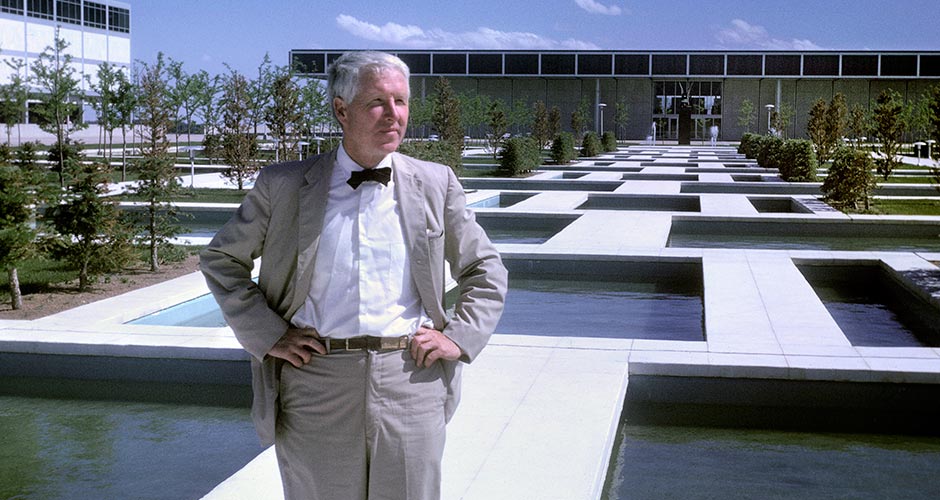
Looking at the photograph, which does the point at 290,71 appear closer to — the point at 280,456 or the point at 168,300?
the point at 168,300

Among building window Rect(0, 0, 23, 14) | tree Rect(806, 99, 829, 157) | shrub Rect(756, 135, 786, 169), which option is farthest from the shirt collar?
building window Rect(0, 0, 23, 14)

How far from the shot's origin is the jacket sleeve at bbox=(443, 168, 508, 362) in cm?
266

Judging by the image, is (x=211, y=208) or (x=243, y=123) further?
(x=243, y=123)

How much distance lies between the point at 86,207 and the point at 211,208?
8145mm

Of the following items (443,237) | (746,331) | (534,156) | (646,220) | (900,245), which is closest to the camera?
(443,237)

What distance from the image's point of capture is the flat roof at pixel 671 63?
228 ft

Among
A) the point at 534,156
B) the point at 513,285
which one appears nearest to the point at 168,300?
the point at 513,285

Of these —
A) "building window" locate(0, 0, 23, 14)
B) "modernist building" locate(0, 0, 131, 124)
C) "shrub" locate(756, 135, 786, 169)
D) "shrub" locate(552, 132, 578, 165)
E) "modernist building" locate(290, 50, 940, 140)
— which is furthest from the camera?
"modernist building" locate(290, 50, 940, 140)

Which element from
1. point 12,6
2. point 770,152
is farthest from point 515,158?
point 12,6

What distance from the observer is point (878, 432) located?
621cm

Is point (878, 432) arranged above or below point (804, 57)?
below

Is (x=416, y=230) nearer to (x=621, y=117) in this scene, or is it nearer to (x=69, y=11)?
(x=69, y=11)

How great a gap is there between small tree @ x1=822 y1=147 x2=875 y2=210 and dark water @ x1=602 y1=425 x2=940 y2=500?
1371 cm

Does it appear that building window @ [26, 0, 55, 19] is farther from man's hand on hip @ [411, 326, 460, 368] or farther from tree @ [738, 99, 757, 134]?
man's hand on hip @ [411, 326, 460, 368]
